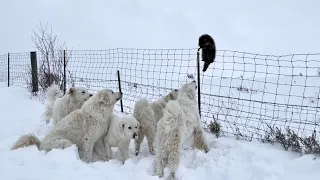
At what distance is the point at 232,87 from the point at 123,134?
2.55 m

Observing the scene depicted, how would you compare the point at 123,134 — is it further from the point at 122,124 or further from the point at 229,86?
the point at 229,86

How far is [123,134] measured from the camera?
565cm

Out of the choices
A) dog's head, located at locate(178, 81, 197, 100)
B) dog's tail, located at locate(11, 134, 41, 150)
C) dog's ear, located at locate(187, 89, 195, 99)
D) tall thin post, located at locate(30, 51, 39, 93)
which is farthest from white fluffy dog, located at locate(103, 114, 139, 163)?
tall thin post, located at locate(30, 51, 39, 93)

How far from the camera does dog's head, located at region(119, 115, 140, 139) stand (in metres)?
5.63

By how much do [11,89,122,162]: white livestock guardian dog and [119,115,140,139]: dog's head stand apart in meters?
0.47

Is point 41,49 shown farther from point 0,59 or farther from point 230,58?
point 230,58

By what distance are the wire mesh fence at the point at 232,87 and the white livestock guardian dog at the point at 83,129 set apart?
7.45ft

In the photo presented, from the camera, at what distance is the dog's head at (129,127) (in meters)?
Result: 5.63

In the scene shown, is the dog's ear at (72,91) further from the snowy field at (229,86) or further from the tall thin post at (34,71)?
the tall thin post at (34,71)

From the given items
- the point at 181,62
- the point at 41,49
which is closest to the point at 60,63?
the point at 41,49

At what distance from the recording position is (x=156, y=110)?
21.3 ft

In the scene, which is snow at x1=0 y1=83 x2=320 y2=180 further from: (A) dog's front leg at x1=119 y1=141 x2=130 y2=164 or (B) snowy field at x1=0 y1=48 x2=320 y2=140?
(B) snowy field at x1=0 y1=48 x2=320 y2=140

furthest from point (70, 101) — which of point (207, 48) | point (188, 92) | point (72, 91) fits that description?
point (207, 48)

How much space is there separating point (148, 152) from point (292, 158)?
263 cm
